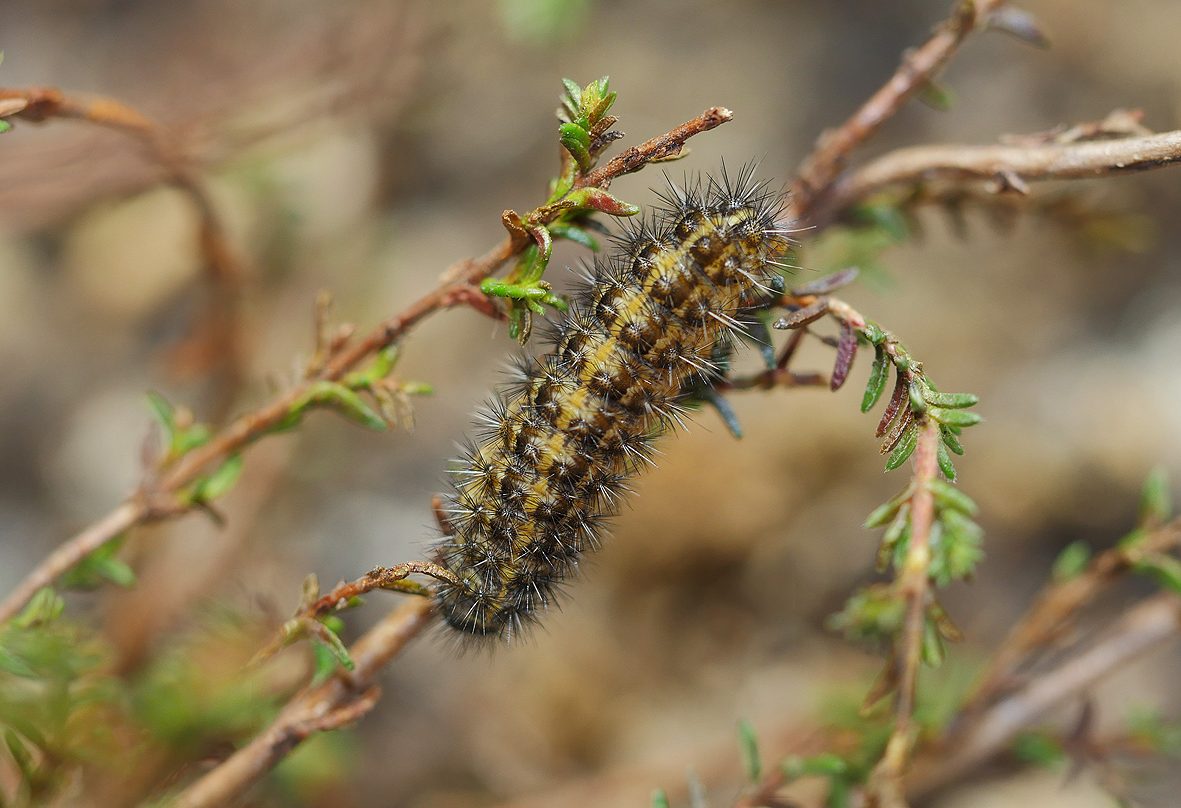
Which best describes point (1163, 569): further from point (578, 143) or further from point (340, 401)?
point (340, 401)

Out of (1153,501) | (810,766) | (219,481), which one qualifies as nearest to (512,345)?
(219,481)

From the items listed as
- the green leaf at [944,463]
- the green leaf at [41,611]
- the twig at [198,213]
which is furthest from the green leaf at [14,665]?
the green leaf at [944,463]

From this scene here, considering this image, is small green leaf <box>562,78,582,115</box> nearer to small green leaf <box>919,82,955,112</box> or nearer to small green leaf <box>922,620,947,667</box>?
small green leaf <box>919,82,955,112</box>

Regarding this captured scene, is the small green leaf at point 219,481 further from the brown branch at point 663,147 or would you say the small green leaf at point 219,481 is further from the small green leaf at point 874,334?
the small green leaf at point 874,334

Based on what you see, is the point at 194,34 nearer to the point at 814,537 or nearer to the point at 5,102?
the point at 5,102

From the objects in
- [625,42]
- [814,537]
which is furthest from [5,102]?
[625,42]

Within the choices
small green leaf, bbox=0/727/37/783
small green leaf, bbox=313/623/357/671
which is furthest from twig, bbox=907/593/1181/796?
small green leaf, bbox=0/727/37/783
